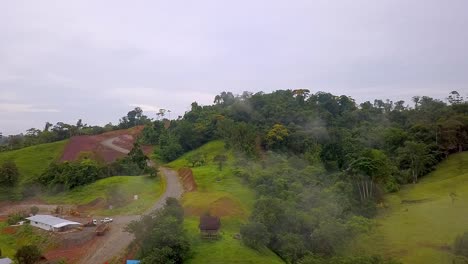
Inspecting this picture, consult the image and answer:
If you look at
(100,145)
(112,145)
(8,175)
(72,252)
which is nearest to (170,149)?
(100,145)

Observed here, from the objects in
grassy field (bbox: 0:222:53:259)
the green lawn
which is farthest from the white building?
the green lawn

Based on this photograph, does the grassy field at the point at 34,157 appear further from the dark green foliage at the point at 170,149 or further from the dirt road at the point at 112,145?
the dark green foliage at the point at 170,149

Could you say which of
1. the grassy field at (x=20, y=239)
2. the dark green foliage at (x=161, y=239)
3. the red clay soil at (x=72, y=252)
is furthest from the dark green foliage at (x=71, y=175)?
the dark green foliage at (x=161, y=239)

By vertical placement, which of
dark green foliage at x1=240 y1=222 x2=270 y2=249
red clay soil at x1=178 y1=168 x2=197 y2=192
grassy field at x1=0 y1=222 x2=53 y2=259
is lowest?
grassy field at x1=0 y1=222 x2=53 y2=259

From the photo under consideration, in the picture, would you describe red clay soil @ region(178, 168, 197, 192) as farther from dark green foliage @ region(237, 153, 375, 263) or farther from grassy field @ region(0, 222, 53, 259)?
grassy field @ region(0, 222, 53, 259)

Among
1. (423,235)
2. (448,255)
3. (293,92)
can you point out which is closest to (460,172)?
(423,235)

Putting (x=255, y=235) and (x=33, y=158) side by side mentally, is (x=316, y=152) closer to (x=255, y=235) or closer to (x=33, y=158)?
(x=255, y=235)
